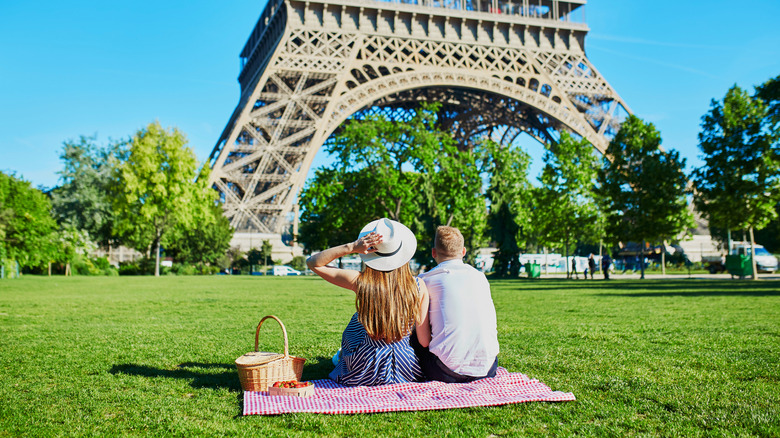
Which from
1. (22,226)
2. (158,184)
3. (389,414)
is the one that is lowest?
(389,414)

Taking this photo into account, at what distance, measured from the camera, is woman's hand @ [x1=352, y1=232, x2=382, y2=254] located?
12.5ft

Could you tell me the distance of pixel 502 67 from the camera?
38.0 m

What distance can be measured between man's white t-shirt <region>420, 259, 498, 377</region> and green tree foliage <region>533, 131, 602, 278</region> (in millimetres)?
27259

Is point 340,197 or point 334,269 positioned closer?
point 334,269

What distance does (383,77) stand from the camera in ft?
111

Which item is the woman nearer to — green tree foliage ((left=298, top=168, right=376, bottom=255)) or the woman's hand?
the woman's hand

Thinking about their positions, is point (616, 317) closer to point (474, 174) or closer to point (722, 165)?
point (722, 165)

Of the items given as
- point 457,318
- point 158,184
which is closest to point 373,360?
point 457,318

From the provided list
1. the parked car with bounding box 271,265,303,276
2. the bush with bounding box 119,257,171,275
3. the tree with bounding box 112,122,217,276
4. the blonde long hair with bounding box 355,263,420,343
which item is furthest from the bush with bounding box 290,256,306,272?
the blonde long hair with bounding box 355,263,420,343

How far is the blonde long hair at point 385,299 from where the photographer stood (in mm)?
4062

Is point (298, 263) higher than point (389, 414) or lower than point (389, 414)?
higher

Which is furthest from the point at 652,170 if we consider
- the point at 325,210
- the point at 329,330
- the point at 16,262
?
the point at 16,262

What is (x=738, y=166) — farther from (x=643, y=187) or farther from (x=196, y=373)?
(x=196, y=373)

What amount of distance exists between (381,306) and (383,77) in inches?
1215
